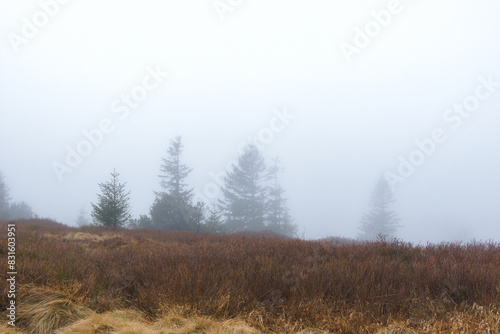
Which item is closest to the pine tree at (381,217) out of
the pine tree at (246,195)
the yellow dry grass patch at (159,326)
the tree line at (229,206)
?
the tree line at (229,206)

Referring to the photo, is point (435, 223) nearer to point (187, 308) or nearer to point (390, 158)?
point (187, 308)

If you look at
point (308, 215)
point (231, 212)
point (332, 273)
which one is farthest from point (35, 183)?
point (332, 273)

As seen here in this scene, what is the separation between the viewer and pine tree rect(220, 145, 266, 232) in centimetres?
3028

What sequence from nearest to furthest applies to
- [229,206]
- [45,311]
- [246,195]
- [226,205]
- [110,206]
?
[45,311] → [110,206] → [229,206] → [246,195] → [226,205]

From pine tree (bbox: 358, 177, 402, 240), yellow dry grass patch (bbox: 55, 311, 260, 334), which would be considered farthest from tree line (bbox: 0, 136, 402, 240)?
yellow dry grass patch (bbox: 55, 311, 260, 334)

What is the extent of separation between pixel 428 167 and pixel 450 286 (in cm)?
16383

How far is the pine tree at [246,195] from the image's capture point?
99.3ft

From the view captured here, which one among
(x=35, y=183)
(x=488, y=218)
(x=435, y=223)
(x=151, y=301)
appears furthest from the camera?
(x=35, y=183)

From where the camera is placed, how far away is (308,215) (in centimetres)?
9575

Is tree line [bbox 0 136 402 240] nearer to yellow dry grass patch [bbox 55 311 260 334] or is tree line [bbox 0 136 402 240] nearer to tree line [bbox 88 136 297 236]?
tree line [bbox 88 136 297 236]

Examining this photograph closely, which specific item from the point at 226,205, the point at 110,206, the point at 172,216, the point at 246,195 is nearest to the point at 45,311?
the point at 110,206

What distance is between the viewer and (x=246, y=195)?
107ft

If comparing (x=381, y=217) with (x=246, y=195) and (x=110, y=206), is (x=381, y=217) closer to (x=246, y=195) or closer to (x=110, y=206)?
(x=246, y=195)

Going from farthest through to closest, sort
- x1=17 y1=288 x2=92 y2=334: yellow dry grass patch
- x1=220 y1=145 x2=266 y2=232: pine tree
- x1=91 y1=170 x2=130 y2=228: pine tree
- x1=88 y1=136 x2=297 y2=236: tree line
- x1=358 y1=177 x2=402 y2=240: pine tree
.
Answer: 1. x1=358 y1=177 x2=402 y2=240: pine tree
2. x1=220 y1=145 x2=266 y2=232: pine tree
3. x1=88 y1=136 x2=297 y2=236: tree line
4. x1=91 y1=170 x2=130 y2=228: pine tree
5. x1=17 y1=288 x2=92 y2=334: yellow dry grass patch
